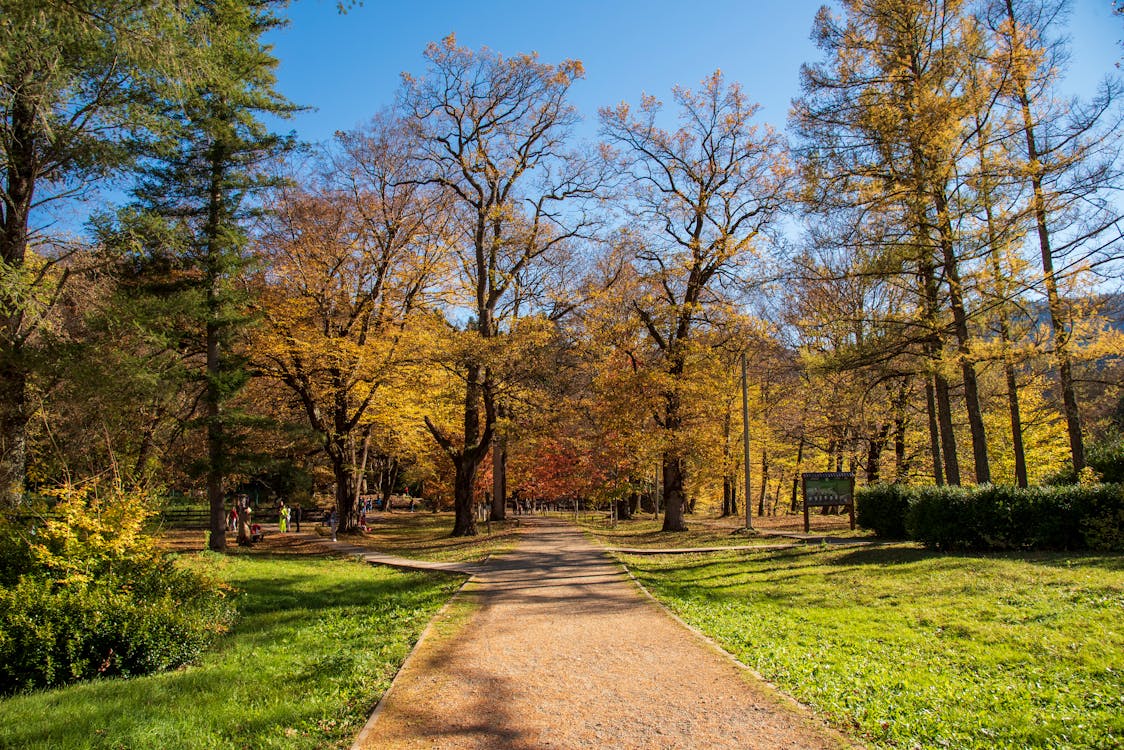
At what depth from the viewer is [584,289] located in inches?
981

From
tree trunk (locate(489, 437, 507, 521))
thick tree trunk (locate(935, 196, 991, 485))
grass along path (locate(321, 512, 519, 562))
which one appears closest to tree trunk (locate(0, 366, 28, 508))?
grass along path (locate(321, 512, 519, 562))

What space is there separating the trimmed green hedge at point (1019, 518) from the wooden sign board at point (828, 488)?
17.3 ft

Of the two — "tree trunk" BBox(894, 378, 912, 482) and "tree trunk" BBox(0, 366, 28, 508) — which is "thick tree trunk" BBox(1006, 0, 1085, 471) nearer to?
"tree trunk" BBox(894, 378, 912, 482)

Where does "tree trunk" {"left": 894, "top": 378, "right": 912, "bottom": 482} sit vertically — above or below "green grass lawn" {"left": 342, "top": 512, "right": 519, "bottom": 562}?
above

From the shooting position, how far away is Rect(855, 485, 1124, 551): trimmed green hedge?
10.9 m

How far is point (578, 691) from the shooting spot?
5.66 m

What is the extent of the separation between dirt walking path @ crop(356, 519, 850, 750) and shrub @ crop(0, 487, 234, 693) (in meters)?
2.52

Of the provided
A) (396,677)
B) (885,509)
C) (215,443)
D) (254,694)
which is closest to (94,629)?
(254,694)

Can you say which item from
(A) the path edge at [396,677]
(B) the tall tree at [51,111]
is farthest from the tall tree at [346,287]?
(A) the path edge at [396,677]

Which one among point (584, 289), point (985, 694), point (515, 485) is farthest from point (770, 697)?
point (515, 485)

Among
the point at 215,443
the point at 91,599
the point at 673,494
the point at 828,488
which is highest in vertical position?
the point at 215,443

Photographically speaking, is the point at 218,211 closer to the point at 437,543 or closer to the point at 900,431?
the point at 437,543

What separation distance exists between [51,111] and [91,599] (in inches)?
272

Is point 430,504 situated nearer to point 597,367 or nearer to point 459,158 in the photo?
point 597,367
